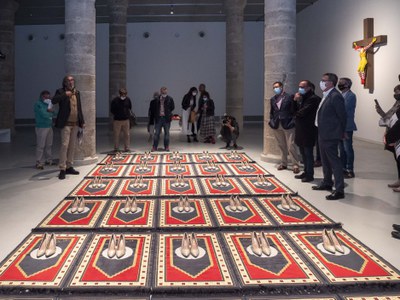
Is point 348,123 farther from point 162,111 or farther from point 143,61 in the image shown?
point 143,61

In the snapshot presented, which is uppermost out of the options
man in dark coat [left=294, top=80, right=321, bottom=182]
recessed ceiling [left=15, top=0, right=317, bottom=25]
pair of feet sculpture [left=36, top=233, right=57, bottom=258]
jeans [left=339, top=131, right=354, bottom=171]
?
recessed ceiling [left=15, top=0, right=317, bottom=25]

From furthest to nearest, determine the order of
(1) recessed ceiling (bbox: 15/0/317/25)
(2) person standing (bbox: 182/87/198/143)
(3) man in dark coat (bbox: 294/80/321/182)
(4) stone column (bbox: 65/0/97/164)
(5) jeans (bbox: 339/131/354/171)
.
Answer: (1) recessed ceiling (bbox: 15/0/317/25) < (2) person standing (bbox: 182/87/198/143) < (4) stone column (bbox: 65/0/97/164) < (5) jeans (bbox: 339/131/354/171) < (3) man in dark coat (bbox: 294/80/321/182)

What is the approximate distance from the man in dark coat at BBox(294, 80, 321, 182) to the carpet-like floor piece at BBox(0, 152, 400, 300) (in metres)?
1.11

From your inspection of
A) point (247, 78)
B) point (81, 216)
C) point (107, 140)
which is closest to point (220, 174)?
point (81, 216)

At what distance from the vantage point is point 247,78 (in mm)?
23594

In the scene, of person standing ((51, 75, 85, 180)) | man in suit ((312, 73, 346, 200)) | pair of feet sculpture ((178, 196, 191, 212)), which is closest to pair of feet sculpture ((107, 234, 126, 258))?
pair of feet sculpture ((178, 196, 191, 212))

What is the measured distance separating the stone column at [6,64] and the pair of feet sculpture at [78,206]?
10924mm

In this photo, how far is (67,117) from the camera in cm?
812

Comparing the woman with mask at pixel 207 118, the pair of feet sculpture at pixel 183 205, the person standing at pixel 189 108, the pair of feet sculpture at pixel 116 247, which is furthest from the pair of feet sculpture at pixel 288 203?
the person standing at pixel 189 108

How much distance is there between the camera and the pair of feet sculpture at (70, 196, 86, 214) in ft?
18.9

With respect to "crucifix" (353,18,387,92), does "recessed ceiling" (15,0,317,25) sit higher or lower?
higher

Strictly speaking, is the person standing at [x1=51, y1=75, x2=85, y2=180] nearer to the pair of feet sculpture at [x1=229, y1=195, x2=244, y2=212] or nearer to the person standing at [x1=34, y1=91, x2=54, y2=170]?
the person standing at [x1=34, y1=91, x2=54, y2=170]

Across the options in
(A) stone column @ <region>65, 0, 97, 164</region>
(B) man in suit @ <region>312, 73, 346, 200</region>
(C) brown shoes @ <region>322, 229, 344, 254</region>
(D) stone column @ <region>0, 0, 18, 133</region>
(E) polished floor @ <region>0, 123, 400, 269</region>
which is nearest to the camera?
(C) brown shoes @ <region>322, 229, 344, 254</region>

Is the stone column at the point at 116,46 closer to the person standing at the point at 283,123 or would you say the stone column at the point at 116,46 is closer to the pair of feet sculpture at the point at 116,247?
the person standing at the point at 283,123
